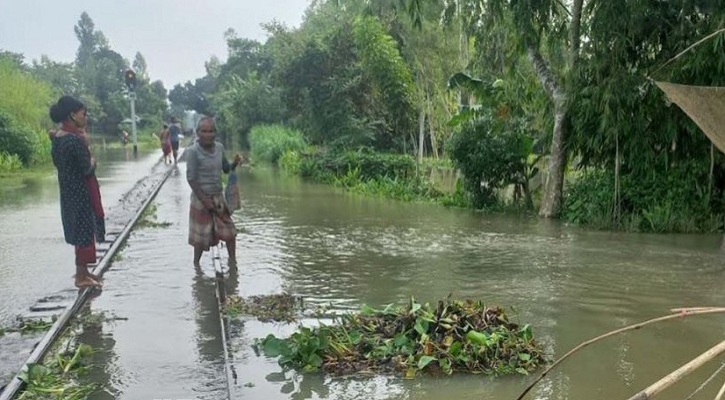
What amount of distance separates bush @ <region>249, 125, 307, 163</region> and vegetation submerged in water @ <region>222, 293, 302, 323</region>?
2188cm

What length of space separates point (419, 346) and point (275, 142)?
1038 inches

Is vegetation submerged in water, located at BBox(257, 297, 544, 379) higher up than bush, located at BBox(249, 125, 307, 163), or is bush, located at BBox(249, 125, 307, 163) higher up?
bush, located at BBox(249, 125, 307, 163)

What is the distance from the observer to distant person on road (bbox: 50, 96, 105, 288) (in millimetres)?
6957

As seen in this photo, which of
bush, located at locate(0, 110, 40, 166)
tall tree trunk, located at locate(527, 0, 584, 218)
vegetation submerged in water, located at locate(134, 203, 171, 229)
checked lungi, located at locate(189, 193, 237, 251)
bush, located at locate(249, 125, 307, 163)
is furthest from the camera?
bush, located at locate(249, 125, 307, 163)

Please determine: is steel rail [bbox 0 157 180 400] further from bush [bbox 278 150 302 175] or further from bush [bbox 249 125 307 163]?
bush [bbox 249 125 307 163]

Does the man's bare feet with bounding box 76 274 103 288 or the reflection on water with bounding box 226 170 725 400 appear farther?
the man's bare feet with bounding box 76 274 103 288

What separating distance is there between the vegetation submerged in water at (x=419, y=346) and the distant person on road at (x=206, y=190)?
2926 millimetres

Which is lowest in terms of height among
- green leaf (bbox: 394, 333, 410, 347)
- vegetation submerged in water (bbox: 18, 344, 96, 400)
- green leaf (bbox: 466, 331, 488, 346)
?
vegetation submerged in water (bbox: 18, 344, 96, 400)

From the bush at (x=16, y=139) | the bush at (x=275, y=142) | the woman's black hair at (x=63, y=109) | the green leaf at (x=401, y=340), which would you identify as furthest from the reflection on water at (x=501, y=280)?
the bush at (x=275, y=142)

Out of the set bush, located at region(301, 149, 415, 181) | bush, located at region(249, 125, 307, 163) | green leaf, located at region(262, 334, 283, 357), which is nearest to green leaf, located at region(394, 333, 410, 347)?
green leaf, located at region(262, 334, 283, 357)

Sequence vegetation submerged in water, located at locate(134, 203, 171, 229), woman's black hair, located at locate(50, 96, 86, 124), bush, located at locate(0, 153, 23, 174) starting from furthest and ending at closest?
bush, located at locate(0, 153, 23, 174) → vegetation submerged in water, located at locate(134, 203, 171, 229) → woman's black hair, located at locate(50, 96, 86, 124)

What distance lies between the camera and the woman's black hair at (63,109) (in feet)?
22.8

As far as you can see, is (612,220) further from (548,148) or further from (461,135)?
(461,135)

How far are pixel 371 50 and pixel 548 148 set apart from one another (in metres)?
7.84
